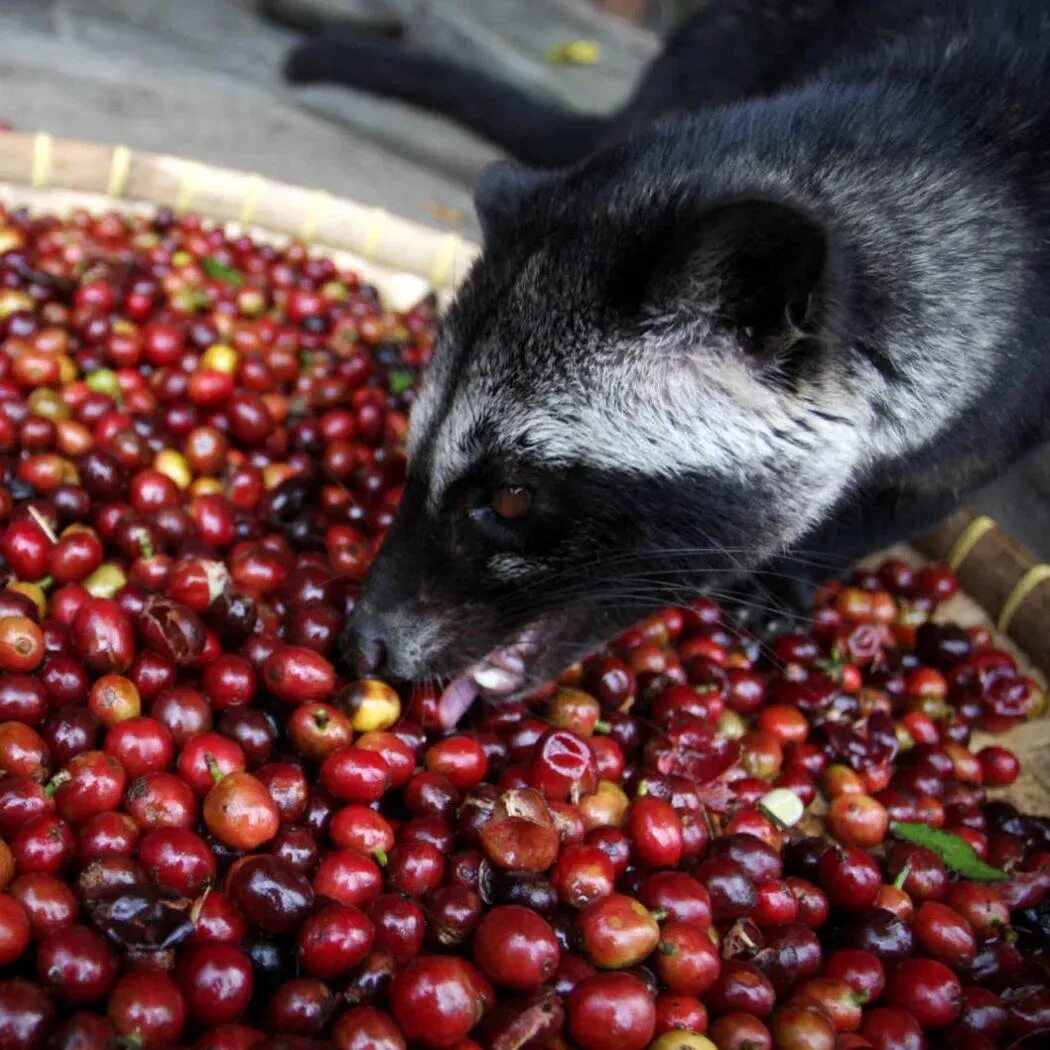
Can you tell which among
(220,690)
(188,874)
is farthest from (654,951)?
(220,690)

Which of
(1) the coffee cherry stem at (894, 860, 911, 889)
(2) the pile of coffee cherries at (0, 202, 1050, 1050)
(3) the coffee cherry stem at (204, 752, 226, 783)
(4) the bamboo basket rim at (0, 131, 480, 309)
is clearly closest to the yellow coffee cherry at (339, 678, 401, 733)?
(2) the pile of coffee cherries at (0, 202, 1050, 1050)

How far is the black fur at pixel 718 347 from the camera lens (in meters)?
1.80

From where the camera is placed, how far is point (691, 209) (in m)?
1.73

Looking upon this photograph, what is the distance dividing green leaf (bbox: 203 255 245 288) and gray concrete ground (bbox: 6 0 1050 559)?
2128 mm

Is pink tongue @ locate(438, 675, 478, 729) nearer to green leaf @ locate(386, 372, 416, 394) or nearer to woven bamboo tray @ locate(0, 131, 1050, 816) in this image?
green leaf @ locate(386, 372, 416, 394)

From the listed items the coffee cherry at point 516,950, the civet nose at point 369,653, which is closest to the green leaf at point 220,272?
the civet nose at point 369,653

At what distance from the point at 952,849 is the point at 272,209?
3.25 meters

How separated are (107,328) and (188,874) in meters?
2.07

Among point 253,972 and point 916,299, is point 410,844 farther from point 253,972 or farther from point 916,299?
point 916,299

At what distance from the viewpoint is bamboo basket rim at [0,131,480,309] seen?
388cm

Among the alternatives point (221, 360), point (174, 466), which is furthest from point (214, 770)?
point (221, 360)

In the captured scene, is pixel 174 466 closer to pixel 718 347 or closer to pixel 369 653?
pixel 369 653

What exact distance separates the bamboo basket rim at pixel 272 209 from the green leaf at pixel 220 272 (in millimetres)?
436

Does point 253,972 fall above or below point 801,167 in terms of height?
below
